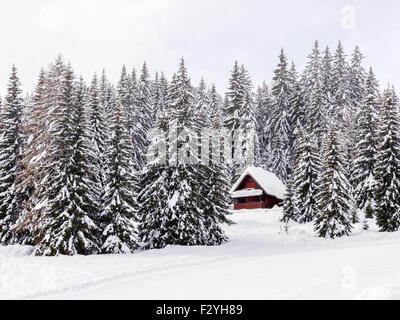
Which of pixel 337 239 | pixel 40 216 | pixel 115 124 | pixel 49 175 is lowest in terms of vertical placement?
pixel 337 239

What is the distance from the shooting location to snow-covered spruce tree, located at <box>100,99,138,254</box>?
2553 centimetres

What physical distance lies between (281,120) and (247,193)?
2041 cm

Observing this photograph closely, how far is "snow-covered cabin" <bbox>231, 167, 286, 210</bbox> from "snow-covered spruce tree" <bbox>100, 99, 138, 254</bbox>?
26107 millimetres

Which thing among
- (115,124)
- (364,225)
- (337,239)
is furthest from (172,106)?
(364,225)

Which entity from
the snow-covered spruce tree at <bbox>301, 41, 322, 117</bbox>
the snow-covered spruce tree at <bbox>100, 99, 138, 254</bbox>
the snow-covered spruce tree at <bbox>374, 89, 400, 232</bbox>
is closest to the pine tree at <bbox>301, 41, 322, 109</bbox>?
the snow-covered spruce tree at <bbox>301, 41, 322, 117</bbox>

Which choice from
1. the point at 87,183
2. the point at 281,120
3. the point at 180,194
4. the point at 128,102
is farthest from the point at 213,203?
the point at 281,120

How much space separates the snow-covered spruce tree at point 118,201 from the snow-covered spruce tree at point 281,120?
3824 centimetres

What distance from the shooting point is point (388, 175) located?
3062cm

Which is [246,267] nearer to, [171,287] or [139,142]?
[171,287]

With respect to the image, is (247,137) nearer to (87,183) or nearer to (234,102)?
(234,102)

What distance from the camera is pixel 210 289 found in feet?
38.0

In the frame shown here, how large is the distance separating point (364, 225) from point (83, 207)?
76.3 ft

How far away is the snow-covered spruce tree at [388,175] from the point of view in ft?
97.4
